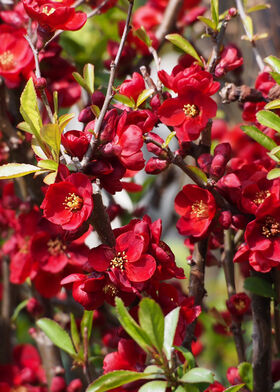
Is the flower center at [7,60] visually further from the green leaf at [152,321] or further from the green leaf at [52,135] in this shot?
the green leaf at [152,321]

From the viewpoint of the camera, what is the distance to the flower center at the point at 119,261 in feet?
2.64

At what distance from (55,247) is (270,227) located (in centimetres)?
45

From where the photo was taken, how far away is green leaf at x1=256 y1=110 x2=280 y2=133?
85cm

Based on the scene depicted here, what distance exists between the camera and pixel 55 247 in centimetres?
113

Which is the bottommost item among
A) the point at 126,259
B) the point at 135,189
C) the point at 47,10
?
the point at 135,189

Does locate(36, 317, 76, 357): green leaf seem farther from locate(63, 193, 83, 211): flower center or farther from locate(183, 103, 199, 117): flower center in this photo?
locate(183, 103, 199, 117): flower center

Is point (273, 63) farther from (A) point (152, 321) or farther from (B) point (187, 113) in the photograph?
(A) point (152, 321)

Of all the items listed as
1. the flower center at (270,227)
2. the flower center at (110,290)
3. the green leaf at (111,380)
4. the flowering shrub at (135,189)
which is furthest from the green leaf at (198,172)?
the green leaf at (111,380)

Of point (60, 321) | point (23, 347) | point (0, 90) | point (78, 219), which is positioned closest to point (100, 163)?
point (78, 219)

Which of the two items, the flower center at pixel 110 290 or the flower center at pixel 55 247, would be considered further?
the flower center at pixel 55 247

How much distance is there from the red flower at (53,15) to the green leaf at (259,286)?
50 centimetres

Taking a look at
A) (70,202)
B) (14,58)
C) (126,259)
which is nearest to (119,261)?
(126,259)

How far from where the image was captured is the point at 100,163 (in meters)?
0.79

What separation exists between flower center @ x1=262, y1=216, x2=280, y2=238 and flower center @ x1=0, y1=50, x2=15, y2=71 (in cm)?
62
